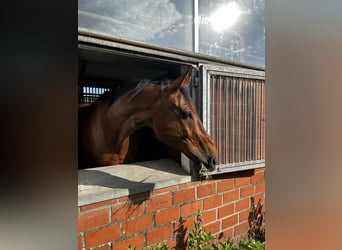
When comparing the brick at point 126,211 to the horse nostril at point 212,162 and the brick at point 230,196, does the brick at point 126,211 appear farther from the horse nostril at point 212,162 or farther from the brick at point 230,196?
the brick at point 230,196

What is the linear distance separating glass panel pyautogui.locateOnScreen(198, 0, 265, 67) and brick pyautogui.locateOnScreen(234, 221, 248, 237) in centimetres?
125

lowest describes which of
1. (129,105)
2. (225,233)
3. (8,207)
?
(225,233)

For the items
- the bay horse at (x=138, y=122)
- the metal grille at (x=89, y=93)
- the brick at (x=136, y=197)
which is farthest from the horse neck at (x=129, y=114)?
the brick at (x=136, y=197)

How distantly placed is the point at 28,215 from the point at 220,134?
1.23m

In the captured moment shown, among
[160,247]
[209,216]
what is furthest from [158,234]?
[209,216]

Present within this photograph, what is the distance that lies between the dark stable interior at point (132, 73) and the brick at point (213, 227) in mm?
558

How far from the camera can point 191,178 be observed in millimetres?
1562

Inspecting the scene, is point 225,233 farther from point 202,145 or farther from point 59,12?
point 59,12

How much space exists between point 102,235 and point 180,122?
71cm

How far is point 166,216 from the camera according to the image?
1483 millimetres

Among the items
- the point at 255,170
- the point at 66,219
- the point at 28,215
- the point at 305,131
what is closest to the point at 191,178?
the point at 255,170

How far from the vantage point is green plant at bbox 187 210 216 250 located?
1587mm

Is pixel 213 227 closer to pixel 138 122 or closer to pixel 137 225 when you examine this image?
pixel 137 225

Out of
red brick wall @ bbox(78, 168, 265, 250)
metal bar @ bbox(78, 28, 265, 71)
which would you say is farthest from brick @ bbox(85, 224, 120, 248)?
metal bar @ bbox(78, 28, 265, 71)
